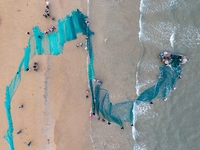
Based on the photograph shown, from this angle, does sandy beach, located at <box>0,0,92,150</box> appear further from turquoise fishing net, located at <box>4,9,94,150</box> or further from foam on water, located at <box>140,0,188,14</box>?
foam on water, located at <box>140,0,188,14</box>

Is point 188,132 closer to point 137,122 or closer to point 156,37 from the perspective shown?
point 137,122

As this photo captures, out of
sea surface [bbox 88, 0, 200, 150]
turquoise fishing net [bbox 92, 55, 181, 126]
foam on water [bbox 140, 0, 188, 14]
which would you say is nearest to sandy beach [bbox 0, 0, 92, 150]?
turquoise fishing net [bbox 92, 55, 181, 126]

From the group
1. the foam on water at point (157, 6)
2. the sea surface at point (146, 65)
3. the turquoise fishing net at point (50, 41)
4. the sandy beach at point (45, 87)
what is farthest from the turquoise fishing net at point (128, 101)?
the foam on water at point (157, 6)

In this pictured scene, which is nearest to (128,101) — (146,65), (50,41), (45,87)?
(146,65)

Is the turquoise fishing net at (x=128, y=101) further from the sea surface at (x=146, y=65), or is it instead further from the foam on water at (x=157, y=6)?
the foam on water at (x=157, y=6)

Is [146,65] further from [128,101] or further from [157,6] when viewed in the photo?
[157,6]
